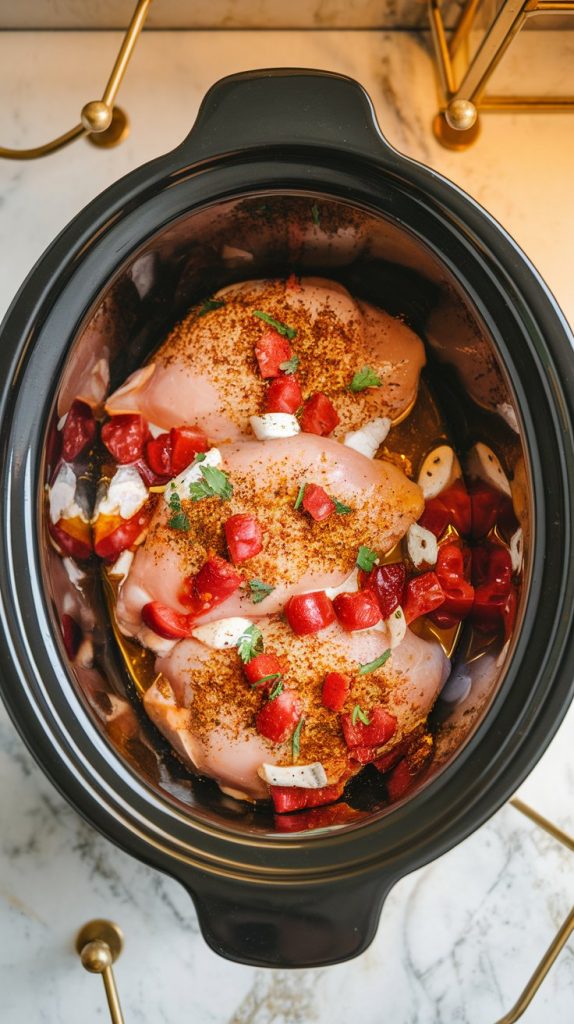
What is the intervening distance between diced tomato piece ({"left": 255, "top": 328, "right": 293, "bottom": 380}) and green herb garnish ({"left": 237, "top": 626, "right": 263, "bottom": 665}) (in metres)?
0.43

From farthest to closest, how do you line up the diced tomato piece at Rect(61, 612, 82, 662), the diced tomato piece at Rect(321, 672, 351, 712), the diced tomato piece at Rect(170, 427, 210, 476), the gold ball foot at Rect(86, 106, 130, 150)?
the gold ball foot at Rect(86, 106, 130, 150)
the diced tomato piece at Rect(170, 427, 210, 476)
the diced tomato piece at Rect(321, 672, 351, 712)
the diced tomato piece at Rect(61, 612, 82, 662)

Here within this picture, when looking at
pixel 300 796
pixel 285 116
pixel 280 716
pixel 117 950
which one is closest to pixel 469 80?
pixel 285 116

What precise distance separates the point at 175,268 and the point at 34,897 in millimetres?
1163

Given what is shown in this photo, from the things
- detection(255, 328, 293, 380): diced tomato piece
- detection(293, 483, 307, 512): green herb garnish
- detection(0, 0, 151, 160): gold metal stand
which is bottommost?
detection(293, 483, 307, 512): green herb garnish

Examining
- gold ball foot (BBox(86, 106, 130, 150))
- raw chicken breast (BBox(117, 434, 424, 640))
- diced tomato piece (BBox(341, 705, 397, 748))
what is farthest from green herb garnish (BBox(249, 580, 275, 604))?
gold ball foot (BBox(86, 106, 130, 150))

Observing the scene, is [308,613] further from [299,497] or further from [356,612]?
[299,497]

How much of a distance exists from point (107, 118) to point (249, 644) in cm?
86

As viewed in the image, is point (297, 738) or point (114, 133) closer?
point (297, 738)

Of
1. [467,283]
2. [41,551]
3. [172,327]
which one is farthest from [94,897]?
[467,283]

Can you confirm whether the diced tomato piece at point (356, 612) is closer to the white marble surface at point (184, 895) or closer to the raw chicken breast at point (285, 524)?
the raw chicken breast at point (285, 524)

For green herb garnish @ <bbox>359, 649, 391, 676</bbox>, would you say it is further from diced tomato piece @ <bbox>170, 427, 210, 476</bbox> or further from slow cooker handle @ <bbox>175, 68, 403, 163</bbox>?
slow cooker handle @ <bbox>175, 68, 403, 163</bbox>

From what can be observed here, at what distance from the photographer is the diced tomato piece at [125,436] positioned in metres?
1.48

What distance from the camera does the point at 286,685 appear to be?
1.38 meters

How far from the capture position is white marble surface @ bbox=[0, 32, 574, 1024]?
1.56 metres
